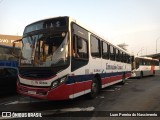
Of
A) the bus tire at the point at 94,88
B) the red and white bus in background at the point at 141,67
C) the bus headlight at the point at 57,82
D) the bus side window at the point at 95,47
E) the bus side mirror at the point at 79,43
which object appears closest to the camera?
the bus headlight at the point at 57,82

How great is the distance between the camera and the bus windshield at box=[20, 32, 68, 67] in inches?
299

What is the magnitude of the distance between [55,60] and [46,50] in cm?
58

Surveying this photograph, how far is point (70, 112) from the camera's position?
25.0ft

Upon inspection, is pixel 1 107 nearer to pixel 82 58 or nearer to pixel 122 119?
pixel 82 58

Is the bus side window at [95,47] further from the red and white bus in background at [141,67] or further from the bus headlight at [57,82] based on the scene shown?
the red and white bus in background at [141,67]

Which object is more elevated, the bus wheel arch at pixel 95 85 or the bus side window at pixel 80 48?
the bus side window at pixel 80 48

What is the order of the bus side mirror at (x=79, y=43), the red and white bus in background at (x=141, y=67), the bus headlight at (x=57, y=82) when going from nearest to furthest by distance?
1. the bus headlight at (x=57, y=82)
2. the bus side mirror at (x=79, y=43)
3. the red and white bus in background at (x=141, y=67)

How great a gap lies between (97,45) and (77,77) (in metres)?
3.07

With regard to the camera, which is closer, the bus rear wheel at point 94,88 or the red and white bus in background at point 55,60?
the red and white bus in background at point 55,60

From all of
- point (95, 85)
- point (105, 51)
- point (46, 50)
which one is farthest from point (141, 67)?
point (46, 50)

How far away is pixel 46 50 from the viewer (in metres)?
7.86

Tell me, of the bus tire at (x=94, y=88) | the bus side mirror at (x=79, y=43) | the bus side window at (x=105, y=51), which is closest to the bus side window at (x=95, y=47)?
the bus side window at (x=105, y=51)

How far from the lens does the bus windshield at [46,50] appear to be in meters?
7.59

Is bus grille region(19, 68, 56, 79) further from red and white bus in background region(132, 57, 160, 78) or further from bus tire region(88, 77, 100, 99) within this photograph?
red and white bus in background region(132, 57, 160, 78)
